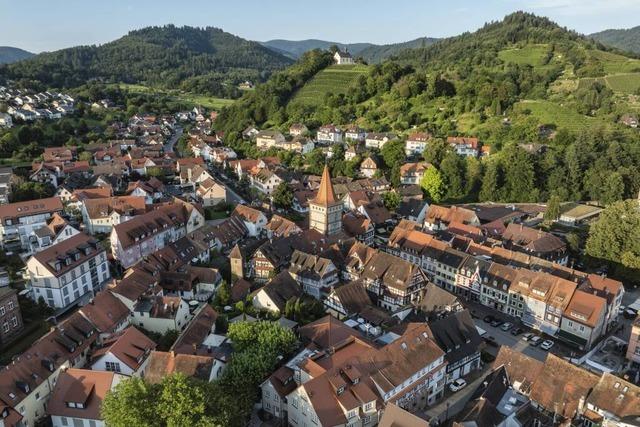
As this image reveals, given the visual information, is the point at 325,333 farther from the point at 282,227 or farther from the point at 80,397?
the point at 282,227

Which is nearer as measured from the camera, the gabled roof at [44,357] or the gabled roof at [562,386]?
the gabled roof at [44,357]

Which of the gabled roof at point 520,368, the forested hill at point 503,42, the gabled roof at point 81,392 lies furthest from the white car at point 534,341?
the forested hill at point 503,42

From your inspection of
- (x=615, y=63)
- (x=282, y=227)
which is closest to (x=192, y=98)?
(x=615, y=63)

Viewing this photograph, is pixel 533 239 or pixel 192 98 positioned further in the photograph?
pixel 192 98

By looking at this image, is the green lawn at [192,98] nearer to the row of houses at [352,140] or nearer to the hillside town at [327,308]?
the row of houses at [352,140]

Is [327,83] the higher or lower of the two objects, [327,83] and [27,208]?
the higher

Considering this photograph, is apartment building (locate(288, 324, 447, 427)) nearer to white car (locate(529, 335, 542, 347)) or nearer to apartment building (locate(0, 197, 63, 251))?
white car (locate(529, 335, 542, 347))

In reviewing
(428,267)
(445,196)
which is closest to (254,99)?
(445,196)
